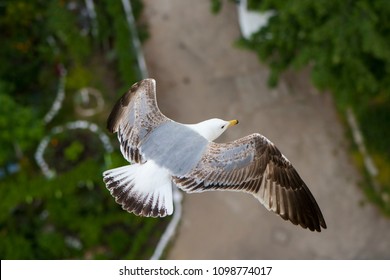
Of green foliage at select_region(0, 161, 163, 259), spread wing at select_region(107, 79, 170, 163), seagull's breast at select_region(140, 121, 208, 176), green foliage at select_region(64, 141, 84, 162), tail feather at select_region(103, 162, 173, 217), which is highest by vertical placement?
spread wing at select_region(107, 79, 170, 163)

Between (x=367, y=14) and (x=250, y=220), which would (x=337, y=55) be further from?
(x=250, y=220)

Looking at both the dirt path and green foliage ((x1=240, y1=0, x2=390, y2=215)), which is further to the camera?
the dirt path

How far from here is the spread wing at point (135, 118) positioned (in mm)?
5309

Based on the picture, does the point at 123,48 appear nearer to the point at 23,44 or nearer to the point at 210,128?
the point at 23,44

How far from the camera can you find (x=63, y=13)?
8352 mm

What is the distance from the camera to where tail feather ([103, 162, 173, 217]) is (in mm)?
4926

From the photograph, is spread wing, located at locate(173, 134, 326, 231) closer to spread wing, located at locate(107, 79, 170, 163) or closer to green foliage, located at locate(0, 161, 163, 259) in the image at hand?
spread wing, located at locate(107, 79, 170, 163)

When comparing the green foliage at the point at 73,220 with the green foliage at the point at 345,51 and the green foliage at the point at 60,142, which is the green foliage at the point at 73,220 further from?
the green foliage at the point at 345,51

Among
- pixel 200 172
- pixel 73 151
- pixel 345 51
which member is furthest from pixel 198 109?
pixel 200 172

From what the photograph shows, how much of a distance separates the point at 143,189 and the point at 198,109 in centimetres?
356

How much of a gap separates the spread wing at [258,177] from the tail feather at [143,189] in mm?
127

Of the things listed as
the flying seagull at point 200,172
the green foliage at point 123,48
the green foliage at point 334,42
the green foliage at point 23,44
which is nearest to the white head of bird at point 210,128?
the flying seagull at point 200,172

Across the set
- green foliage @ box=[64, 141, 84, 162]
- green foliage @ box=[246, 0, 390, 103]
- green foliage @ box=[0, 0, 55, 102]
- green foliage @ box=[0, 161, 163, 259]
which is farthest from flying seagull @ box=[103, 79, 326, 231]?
green foliage @ box=[0, 0, 55, 102]
